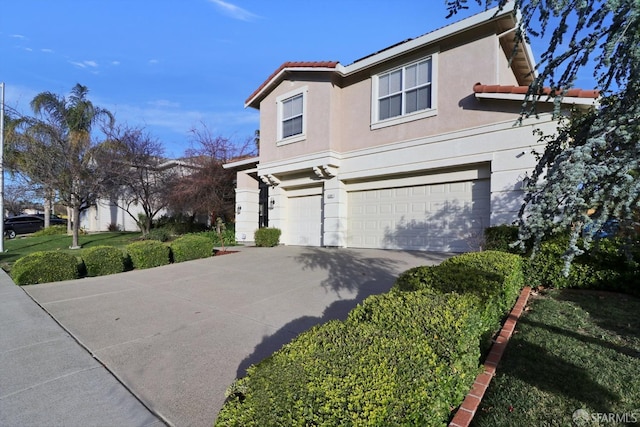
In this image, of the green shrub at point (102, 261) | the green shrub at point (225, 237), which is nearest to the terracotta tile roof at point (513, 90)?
the green shrub at point (102, 261)

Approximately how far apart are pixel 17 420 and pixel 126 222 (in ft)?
85.5

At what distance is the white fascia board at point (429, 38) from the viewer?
28.3 feet

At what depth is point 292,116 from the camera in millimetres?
12727

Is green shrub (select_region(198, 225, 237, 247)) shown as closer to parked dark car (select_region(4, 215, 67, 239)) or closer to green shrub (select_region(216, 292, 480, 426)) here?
green shrub (select_region(216, 292, 480, 426))

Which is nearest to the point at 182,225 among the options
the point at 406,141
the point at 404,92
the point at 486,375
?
the point at 406,141

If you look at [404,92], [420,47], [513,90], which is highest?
[420,47]

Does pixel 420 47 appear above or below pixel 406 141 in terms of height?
above

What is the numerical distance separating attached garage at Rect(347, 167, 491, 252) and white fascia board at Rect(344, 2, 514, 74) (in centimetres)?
370

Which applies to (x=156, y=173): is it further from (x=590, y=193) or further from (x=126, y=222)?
(x=590, y=193)

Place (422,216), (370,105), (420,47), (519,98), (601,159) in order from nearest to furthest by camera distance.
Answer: (601,159) < (519,98) < (420,47) < (422,216) < (370,105)

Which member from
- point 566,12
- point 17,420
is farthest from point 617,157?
point 17,420

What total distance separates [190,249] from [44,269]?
138 inches

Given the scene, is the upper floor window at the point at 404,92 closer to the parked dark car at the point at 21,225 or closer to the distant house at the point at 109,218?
the distant house at the point at 109,218

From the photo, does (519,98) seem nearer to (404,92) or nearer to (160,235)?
(404,92)
